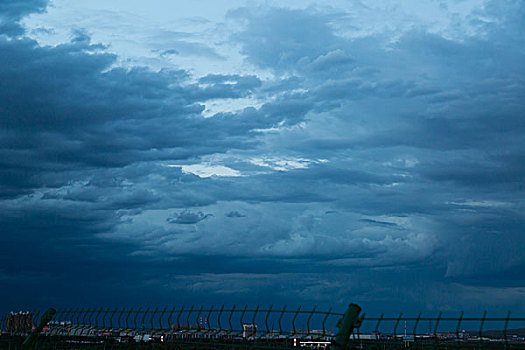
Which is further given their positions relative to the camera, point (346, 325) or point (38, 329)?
point (38, 329)

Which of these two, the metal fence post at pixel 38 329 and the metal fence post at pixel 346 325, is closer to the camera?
the metal fence post at pixel 346 325

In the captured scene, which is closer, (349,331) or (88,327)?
(349,331)

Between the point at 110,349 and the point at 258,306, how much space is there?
15.3 ft

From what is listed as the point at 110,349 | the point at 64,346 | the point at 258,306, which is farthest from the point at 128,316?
the point at 258,306

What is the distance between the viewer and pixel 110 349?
16.5m

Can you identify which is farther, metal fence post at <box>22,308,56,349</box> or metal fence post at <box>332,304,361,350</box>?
metal fence post at <box>22,308,56,349</box>

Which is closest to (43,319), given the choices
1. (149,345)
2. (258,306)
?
(149,345)

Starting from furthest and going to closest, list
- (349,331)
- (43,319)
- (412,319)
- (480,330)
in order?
(43,319), (412,319), (480,330), (349,331)

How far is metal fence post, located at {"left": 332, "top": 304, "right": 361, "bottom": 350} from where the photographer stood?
9844mm

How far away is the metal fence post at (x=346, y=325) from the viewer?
984 cm

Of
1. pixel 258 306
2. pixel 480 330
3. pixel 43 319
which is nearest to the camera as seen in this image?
pixel 480 330

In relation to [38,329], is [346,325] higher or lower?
higher

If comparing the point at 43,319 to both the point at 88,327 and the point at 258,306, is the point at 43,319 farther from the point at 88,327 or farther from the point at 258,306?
the point at 258,306

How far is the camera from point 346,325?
32.7 ft
